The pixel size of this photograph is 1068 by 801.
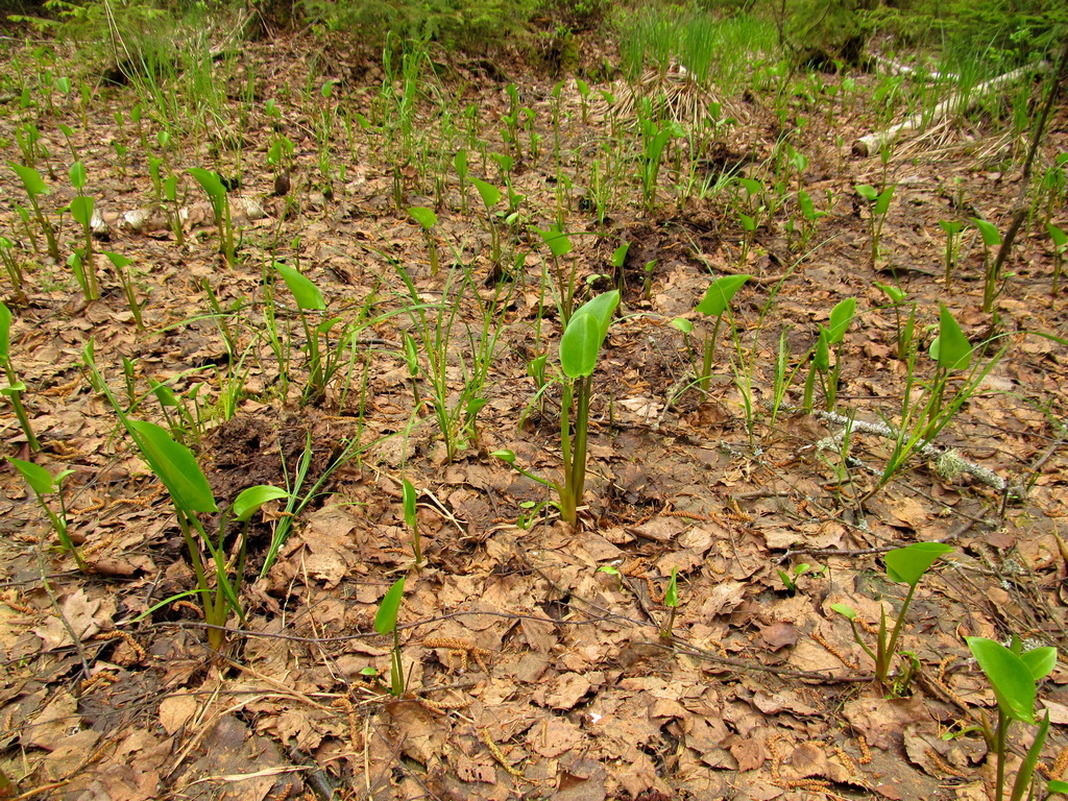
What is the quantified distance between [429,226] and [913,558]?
6.89ft

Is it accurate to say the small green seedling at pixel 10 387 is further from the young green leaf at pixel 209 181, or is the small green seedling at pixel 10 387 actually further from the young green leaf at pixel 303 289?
the young green leaf at pixel 209 181

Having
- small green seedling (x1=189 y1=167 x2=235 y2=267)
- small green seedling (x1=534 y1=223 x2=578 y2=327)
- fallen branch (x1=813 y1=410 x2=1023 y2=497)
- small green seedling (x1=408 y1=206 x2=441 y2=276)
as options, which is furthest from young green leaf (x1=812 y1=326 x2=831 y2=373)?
small green seedling (x1=189 y1=167 x2=235 y2=267)

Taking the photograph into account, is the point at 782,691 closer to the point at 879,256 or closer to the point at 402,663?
the point at 402,663

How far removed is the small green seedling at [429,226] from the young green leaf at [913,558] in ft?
6.45

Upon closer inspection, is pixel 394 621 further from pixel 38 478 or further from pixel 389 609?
pixel 38 478

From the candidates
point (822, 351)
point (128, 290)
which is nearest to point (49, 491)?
point (128, 290)

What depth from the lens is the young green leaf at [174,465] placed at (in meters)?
1.08

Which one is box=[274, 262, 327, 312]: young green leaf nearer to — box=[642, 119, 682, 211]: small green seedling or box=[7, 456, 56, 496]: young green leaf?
box=[7, 456, 56, 496]: young green leaf

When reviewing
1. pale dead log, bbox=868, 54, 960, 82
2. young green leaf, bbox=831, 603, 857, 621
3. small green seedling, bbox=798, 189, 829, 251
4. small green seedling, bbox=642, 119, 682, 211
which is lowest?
young green leaf, bbox=831, 603, 857, 621

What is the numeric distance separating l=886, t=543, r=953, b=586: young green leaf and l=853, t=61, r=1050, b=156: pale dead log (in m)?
3.62

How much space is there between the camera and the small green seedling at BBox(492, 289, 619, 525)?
55.2 inches

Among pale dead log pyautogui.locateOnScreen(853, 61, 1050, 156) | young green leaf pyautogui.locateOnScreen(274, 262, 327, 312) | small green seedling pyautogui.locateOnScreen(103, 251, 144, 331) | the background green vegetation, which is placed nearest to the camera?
young green leaf pyautogui.locateOnScreen(274, 262, 327, 312)

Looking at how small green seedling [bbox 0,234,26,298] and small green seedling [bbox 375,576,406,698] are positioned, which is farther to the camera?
small green seedling [bbox 0,234,26,298]

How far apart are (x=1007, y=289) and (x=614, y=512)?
218 cm
